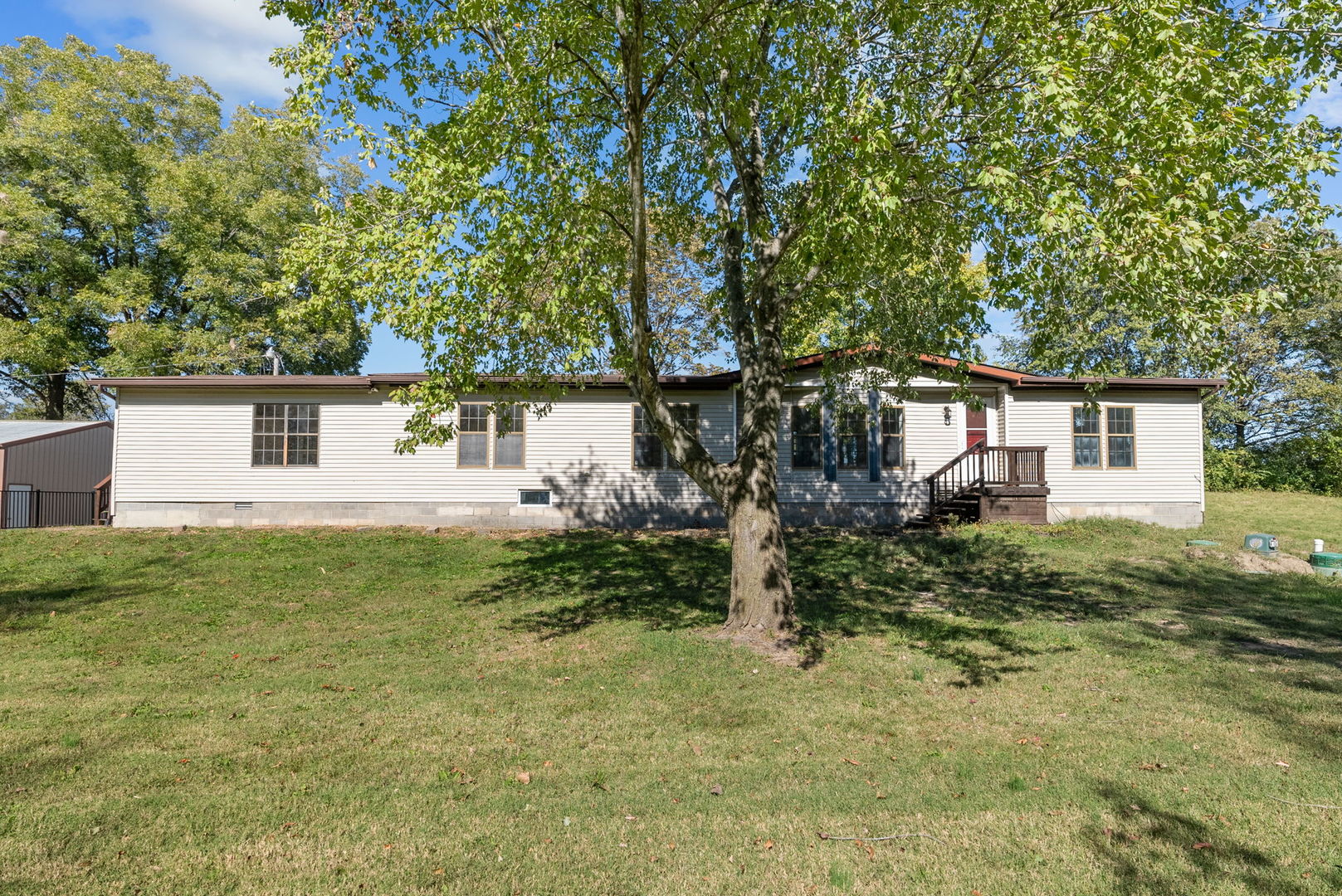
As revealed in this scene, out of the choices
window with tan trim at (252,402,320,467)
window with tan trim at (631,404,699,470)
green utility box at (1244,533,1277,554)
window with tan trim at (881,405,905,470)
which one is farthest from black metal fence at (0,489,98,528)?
green utility box at (1244,533,1277,554)

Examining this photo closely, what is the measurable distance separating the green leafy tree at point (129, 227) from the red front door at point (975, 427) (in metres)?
19.4

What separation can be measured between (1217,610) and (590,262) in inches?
359

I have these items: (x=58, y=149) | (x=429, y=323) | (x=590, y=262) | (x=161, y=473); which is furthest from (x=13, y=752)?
(x=58, y=149)

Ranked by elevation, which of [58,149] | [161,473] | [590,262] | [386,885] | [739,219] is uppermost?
[58,149]

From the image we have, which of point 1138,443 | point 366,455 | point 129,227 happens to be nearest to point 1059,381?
point 1138,443

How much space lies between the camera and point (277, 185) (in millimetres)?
28531

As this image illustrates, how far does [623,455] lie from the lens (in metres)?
17.5

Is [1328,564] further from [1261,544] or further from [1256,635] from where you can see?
[1256,635]

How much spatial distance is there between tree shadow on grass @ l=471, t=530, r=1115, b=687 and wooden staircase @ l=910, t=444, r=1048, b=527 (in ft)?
4.45

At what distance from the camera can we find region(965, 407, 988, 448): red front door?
59.7 feet

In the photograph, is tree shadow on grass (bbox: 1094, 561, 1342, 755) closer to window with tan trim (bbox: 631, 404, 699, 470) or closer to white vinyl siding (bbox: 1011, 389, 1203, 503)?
white vinyl siding (bbox: 1011, 389, 1203, 503)

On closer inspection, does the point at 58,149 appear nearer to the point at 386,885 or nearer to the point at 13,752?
the point at 13,752

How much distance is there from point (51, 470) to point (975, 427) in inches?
937

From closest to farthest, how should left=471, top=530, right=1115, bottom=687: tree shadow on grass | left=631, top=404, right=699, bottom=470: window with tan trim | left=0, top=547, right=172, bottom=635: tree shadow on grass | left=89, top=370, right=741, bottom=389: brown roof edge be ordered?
left=471, top=530, right=1115, bottom=687: tree shadow on grass
left=0, top=547, right=172, bottom=635: tree shadow on grass
left=89, top=370, right=741, bottom=389: brown roof edge
left=631, top=404, right=699, bottom=470: window with tan trim
